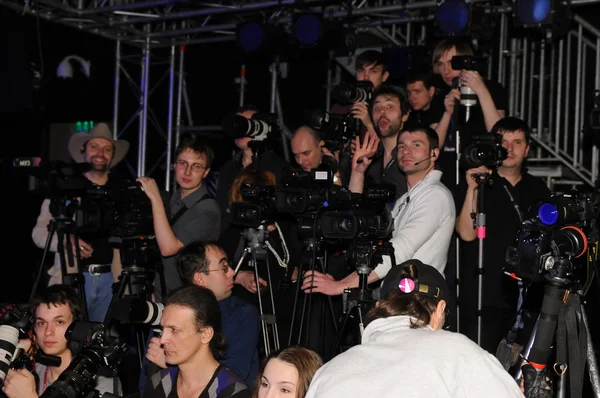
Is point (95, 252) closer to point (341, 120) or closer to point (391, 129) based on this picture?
point (341, 120)

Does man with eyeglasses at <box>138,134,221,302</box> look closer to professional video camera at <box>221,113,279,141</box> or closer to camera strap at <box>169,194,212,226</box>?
camera strap at <box>169,194,212,226</box>

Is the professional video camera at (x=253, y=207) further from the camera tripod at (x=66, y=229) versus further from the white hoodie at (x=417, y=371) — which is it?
the white hoodie at (x=417, y=371)

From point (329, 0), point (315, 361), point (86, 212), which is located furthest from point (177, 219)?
point (329, 0)

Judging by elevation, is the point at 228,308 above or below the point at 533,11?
below

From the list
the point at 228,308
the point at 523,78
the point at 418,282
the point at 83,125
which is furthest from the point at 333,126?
the point at 83,125

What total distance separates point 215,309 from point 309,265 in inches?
29.6

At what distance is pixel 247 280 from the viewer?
4.42 m

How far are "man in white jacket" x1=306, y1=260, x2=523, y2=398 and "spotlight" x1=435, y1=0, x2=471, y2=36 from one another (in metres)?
3.74

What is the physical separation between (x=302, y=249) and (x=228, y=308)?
0.46 m

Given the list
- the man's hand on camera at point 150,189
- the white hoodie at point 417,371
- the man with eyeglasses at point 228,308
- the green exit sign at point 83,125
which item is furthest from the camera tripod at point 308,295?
the green exit sign at point 83,125

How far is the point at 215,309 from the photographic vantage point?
3434mm

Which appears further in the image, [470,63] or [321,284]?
[470,63]

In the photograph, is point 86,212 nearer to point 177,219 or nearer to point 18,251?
point 177,219

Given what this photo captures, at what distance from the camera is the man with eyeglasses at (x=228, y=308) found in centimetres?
372
